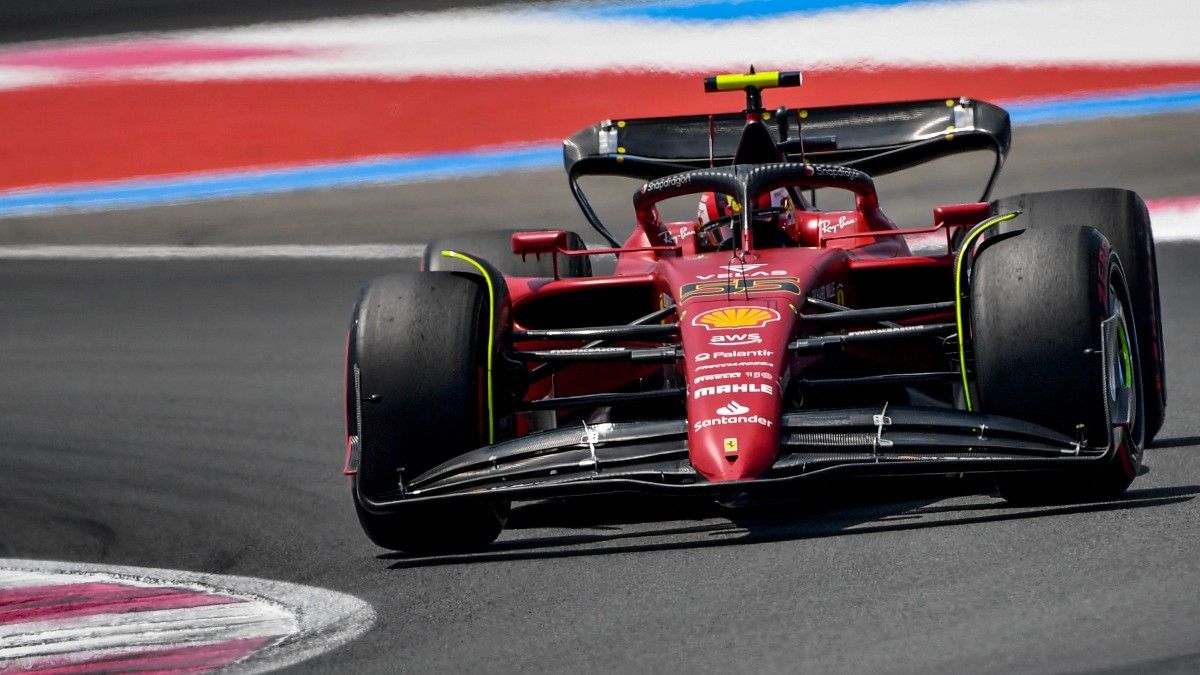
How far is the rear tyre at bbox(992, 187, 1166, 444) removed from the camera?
7023 mm

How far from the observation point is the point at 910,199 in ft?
44.0

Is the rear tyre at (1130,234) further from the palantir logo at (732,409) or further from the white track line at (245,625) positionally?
the white track line at (245,625)

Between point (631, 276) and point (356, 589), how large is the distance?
74.7 inches

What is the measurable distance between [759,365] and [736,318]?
0.32 m

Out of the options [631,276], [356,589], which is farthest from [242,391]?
[356,589]

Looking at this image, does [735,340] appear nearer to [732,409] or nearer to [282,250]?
[732,409]

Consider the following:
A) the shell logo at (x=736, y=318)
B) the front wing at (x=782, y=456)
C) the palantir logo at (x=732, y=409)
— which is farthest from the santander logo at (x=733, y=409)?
the shell logo at (x=736, y=318)

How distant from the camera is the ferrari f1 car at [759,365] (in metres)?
5.65

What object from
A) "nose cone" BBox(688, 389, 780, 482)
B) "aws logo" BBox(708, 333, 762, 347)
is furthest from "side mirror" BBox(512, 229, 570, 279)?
"nose cone" BBox(688, 389, 780, 482)

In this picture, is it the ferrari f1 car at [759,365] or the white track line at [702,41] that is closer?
the ferrari f1 car at [759,365]

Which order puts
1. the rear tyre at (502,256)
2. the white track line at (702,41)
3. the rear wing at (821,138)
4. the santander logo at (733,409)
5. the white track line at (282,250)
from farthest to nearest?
the white track line at (702,41), the white track line at (282,250), the rear wing at (821,138), the rear tyre at (502,256), the santander logo at (733,409)

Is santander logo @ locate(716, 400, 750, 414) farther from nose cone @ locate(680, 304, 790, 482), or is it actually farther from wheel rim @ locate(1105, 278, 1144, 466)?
wheel rim @ locate(1105, 278, 1144, 466)

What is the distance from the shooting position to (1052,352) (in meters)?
5.75

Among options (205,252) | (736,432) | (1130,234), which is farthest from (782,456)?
(205,252)
